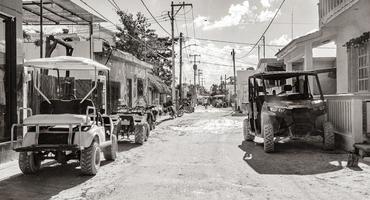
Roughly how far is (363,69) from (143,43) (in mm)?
27980

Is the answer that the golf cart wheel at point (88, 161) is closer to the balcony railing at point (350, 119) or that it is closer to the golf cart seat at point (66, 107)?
the golf cart seat at point (66, 107)

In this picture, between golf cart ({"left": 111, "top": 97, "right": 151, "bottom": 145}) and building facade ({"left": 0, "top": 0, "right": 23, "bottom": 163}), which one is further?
golf cart ({"left": 111, "top": 97, "right": 151, "bottom": 145})

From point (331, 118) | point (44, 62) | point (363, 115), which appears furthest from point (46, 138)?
point (331, 118)

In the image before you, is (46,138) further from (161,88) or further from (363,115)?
(161,88)

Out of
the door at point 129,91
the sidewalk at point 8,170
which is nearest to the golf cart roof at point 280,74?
the sidewalk at point 8,170

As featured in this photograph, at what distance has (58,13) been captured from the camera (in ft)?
56.1

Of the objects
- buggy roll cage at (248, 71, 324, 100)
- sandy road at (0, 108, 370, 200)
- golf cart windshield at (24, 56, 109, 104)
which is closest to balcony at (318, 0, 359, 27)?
buggy roll cage at (248, 71, 324, 100)

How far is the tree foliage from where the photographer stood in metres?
41.9

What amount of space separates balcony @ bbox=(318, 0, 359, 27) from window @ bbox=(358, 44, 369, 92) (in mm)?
1559

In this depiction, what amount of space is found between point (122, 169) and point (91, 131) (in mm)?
1283

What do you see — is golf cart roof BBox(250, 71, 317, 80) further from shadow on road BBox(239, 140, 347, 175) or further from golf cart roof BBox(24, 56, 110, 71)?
golf cart roof BBox(24, 56, 110, 71)

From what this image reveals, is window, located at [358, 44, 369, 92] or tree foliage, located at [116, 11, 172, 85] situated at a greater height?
tree foliage, located at [116, 11, 172, 85]

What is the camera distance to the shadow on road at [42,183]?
6777 mm

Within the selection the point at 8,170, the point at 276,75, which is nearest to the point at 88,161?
the point at 8,170
